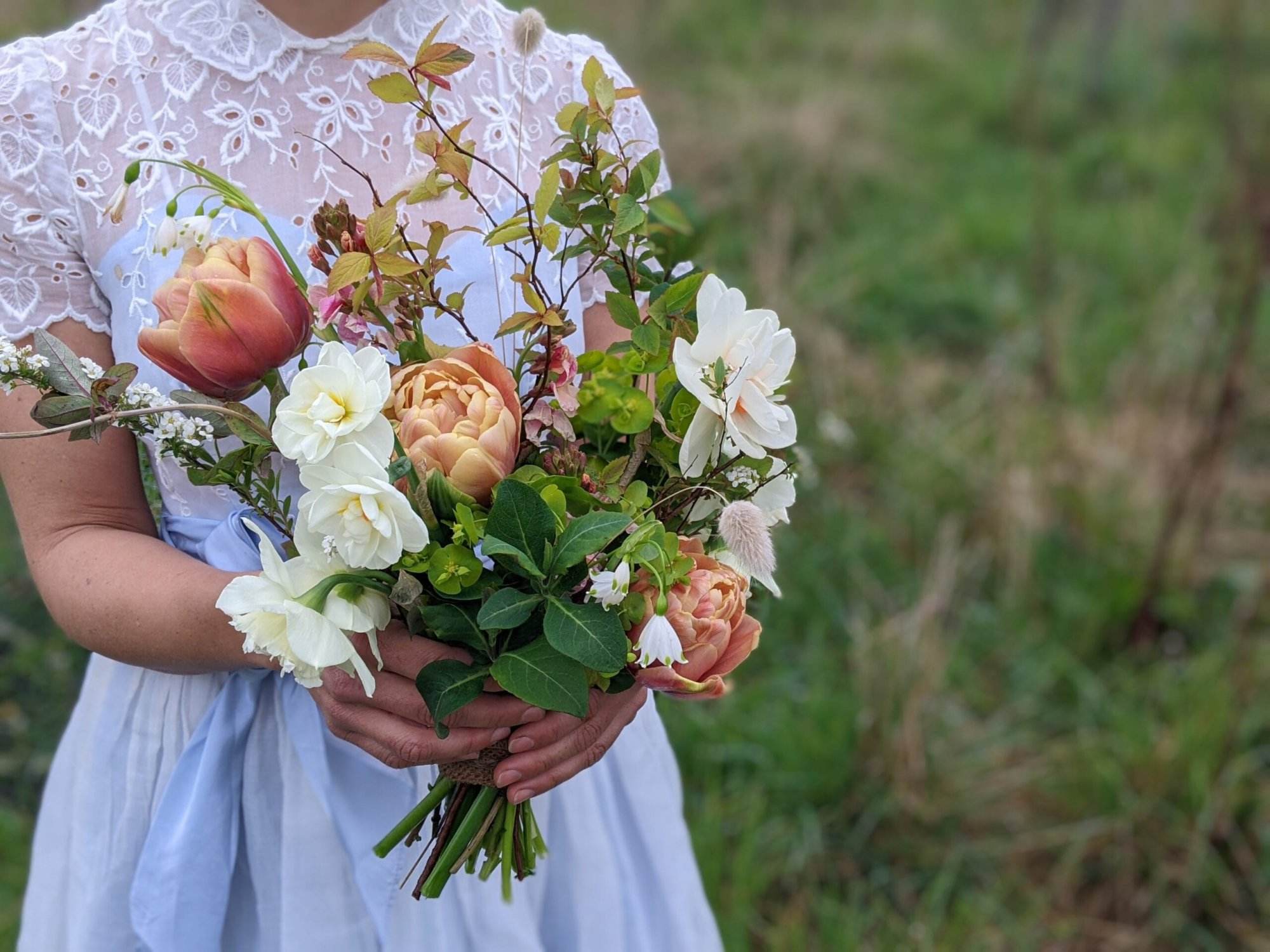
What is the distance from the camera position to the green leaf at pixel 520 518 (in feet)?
2.78

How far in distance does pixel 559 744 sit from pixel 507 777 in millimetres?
56

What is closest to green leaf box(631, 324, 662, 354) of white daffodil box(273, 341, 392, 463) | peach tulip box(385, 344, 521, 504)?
peach tulip box(385, 344, 521, 504)

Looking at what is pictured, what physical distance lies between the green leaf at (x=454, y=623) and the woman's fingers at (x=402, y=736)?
120mm

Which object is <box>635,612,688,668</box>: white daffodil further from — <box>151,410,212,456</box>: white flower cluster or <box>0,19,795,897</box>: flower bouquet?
<box>151,410,212,456</box>: white flower cluster

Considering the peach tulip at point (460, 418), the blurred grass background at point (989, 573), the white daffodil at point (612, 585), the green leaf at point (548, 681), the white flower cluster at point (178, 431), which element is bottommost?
the blurred grass background at point (989, 573)

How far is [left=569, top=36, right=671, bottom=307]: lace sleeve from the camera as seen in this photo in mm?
1271

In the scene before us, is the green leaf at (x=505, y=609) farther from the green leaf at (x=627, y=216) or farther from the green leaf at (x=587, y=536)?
the green leaf at (x=627, y=216)

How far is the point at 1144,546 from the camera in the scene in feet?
10.7

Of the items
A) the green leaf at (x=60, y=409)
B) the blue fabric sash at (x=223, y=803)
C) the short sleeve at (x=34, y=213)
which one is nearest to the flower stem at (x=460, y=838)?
the blue fabric sash at (x=223, y=803)

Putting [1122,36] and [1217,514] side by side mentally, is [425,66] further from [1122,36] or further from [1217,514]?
[1122,36]

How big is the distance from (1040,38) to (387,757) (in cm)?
515

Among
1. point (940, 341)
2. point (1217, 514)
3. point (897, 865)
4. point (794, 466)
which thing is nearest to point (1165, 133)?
point (940, 341)

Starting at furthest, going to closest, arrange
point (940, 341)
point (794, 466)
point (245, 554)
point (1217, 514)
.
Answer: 1. point (940, 341)
2. point (1217, 514)
3. point (245, 554)
4. point (794, 466)

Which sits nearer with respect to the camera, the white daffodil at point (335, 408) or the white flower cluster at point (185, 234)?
the white daffodil at point (335, 408)
